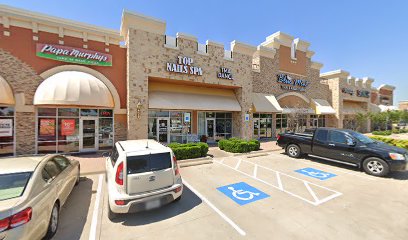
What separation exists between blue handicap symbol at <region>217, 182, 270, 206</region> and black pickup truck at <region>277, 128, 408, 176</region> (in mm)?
5606

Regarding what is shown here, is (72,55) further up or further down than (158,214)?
further up

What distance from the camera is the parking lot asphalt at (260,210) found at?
12.9 feet

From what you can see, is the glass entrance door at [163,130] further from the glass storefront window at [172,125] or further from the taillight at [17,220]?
the taillight at [17,220]

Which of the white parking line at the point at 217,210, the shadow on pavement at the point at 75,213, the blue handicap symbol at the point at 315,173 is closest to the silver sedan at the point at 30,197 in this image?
the shadow on pavement at the point at 75,213

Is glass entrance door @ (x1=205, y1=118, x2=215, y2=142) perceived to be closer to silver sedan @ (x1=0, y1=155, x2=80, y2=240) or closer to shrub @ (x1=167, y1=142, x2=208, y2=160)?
shrub @ (x1=167, y1=142, x2=208, y2=160)

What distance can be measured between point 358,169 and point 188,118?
466 inches

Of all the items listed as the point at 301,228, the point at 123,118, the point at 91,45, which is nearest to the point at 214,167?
the point at 301,228

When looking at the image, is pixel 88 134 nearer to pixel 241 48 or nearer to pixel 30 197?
pixel 30 197

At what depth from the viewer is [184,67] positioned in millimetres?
13789

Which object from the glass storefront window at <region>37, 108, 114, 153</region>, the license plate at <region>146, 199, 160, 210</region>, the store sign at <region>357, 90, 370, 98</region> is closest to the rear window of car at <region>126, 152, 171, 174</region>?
the license plate at <region>146, 199, 160, 210</region>

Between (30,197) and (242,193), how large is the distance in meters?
5.32

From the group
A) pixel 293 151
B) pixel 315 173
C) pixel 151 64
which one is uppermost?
pixel 151 64

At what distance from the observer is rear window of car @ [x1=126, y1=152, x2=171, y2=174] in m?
4.39

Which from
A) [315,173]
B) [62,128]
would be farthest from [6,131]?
[315,173]
